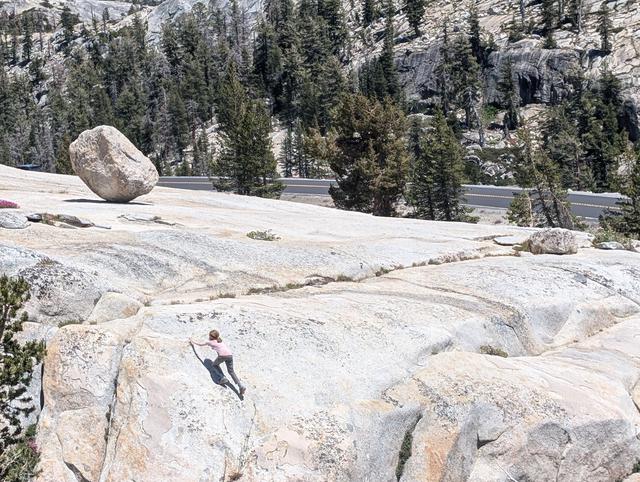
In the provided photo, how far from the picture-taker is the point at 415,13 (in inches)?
5418

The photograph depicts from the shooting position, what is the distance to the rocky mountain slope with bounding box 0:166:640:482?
12.1 meters

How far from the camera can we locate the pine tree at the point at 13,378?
1166 cm

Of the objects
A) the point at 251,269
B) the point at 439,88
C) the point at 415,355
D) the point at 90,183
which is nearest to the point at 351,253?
the point at 251,269

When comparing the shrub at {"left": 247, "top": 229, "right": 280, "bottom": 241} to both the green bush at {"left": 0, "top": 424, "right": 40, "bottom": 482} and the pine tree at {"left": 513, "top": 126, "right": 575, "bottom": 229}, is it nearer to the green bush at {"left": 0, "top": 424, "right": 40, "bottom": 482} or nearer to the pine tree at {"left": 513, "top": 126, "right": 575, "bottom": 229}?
the green bush at {"left": 0, "top": 424, "right": 40, "bottom": 482}

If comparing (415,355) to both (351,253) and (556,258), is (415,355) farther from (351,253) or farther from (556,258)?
(556,258)

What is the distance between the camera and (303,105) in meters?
119

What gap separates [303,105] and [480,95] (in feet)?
114

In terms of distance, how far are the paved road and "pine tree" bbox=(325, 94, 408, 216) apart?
13313mm

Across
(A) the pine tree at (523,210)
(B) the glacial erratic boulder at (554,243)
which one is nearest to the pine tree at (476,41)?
(A) the pine tree at (523,210)

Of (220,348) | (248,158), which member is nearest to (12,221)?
(220,348)

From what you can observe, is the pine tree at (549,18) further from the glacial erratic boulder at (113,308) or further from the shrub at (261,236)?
the glacial erratic boulder at (113,308)

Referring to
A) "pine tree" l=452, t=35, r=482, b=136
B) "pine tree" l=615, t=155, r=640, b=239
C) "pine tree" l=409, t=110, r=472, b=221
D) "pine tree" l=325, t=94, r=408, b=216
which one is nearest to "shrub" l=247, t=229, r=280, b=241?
"pine tree" l=325, t=94, r=408, b=216

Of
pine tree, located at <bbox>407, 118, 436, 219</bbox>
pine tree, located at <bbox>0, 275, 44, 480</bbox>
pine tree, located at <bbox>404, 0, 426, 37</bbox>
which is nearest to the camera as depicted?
pine tree, located at <bbox>0, 275, 44, 480</bbox>

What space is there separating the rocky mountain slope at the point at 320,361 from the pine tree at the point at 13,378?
492 millimetres
